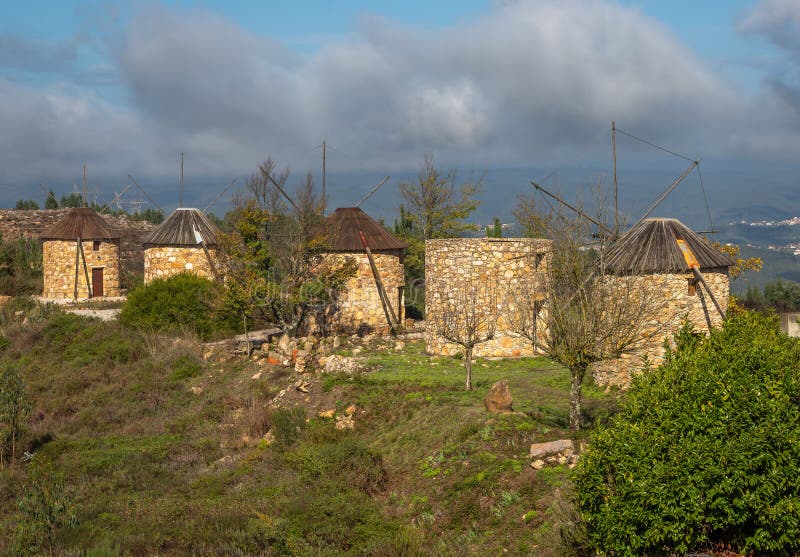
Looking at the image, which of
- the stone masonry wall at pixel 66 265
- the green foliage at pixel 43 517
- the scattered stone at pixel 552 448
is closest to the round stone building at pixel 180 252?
the stone masonry wall at pixel 66 265

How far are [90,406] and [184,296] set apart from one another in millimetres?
6380

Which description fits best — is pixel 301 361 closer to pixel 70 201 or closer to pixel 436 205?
pixel 436 205

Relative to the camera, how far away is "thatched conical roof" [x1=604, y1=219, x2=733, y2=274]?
17.1 metres

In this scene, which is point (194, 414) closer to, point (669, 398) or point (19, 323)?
point (669, 398)

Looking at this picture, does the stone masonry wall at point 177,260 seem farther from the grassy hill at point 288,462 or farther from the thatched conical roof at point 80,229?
the thatched conical roof at point 80,229

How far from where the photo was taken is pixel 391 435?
15047 mm

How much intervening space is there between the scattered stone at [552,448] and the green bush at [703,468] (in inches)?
118

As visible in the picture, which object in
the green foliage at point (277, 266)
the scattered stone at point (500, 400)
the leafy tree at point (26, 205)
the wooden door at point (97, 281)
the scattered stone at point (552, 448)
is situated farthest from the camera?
the leafy tree at point (26, 205)

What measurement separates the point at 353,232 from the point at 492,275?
654cm

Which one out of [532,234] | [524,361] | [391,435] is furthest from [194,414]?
[532,234]

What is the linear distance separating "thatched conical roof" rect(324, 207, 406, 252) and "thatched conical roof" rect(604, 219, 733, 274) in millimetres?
8985

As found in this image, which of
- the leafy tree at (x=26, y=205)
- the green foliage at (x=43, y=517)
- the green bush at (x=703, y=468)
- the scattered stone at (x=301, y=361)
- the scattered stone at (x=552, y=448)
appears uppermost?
the leafy tree at (x=26, y=205)

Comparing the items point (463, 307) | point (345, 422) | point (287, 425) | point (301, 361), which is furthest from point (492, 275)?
point (287, 425)

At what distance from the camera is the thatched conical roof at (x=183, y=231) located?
2859 cm
